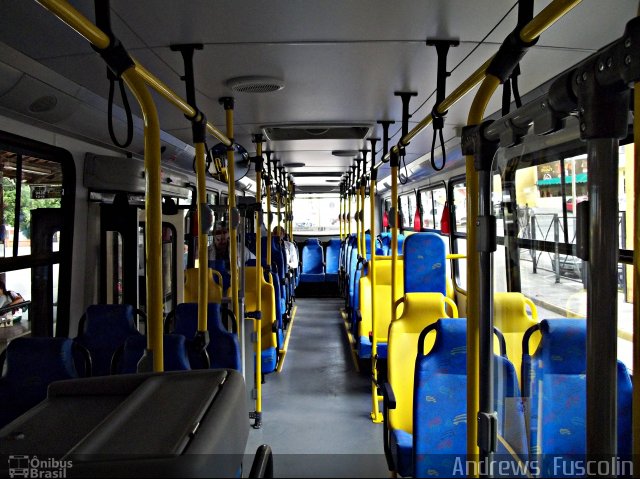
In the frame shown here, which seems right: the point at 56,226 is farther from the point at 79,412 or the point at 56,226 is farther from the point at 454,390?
the point at 79,412

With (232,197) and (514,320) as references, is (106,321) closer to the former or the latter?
(232,197)

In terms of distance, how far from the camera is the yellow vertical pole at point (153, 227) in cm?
163

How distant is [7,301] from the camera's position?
3123 mm

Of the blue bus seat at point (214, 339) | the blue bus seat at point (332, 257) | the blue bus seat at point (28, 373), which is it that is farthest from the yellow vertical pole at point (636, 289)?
the blue bus seat at point (332, 257)

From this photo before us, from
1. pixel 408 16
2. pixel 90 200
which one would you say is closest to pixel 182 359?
pixel 408 16

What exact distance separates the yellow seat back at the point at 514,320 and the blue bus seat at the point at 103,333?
243cm

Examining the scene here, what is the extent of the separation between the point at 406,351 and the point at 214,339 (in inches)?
48.7

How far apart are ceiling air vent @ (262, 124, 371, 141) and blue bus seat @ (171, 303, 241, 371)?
193 centimetres

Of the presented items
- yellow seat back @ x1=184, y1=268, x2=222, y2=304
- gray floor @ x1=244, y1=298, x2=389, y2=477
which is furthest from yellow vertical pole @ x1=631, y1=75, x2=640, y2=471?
yellow seat back @ x1=184, y1=268, x2=222, y2=304

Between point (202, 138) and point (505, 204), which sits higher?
point (202, 138)

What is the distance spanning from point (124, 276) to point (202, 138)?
2671mm

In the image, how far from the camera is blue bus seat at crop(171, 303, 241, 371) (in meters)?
3.05

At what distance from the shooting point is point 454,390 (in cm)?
245

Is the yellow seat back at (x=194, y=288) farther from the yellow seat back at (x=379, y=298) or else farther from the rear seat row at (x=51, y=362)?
the rear seat row at (x=51, y=362)
